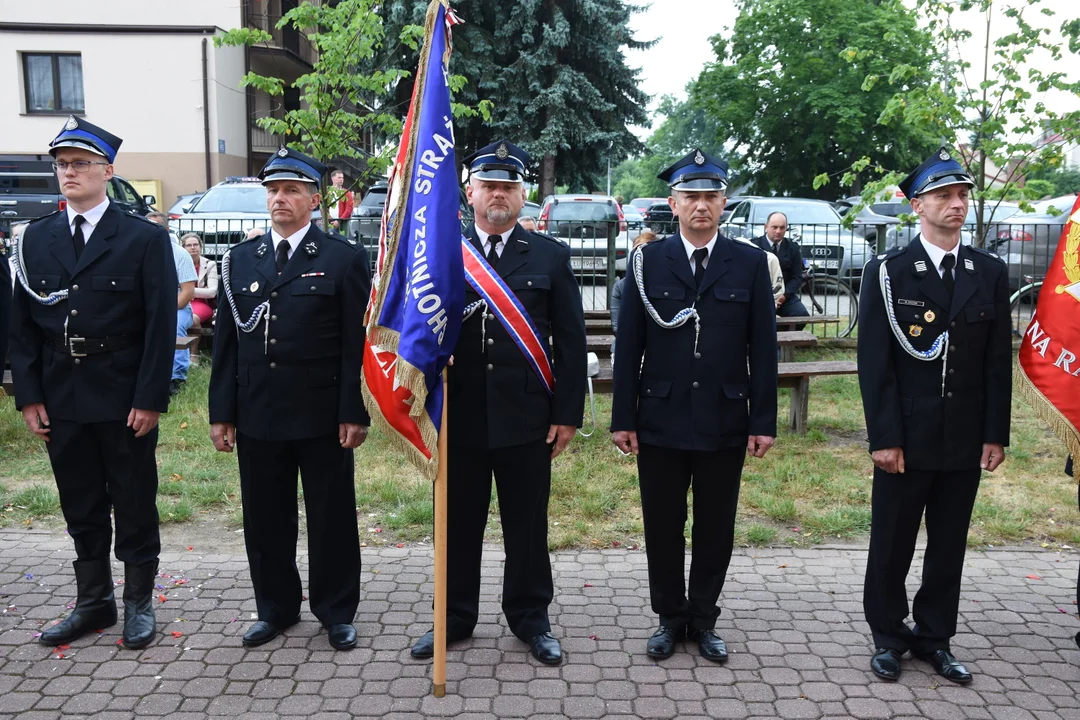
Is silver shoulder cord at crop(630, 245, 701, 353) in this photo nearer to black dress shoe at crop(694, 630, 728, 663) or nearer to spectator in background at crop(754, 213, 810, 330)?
black dress shoe at crop(694, 630, 728, 663)

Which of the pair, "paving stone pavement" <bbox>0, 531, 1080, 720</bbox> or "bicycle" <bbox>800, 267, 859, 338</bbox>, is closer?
"paving stone pavement" <bbox>0, 531, 1080, 720</bbox>

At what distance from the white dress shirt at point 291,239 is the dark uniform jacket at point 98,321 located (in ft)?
1.60

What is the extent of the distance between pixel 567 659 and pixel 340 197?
609 centimetres

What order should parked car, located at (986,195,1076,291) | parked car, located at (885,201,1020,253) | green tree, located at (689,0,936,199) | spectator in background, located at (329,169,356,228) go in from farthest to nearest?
green tree, located at (689,0,936,199)
parked car, located at (986,195,1076,291)
spectator in background, located at (329,169,356,228)
parked car, located at (885,201,1020,253)

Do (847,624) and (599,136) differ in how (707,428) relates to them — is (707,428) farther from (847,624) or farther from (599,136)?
(599,136)

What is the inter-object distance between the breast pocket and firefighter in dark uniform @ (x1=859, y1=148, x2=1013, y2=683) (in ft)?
1.64

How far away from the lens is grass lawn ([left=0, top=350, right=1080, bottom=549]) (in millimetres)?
6027

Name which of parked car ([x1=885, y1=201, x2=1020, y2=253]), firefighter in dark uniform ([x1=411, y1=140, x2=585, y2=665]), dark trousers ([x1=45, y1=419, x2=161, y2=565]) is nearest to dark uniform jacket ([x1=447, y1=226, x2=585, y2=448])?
firefighter in dark uniform ([x1=411, y1=140, x2=585, y2=665])

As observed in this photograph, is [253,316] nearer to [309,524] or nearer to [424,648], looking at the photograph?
→ [309,524]

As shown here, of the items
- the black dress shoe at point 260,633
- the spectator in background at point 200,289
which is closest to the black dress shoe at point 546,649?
the black dress shoe at point 260,633

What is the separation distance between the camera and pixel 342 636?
4.45 meters

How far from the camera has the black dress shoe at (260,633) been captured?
14.5 feet

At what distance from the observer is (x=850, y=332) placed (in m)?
11.6

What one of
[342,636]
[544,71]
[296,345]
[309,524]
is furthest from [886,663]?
[544,71]
